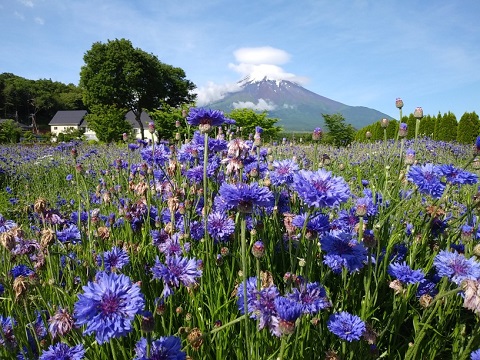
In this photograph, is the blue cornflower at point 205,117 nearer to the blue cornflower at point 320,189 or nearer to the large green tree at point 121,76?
the blue cornflower at point 320,189

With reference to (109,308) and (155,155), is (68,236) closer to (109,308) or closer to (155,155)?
(155,155)

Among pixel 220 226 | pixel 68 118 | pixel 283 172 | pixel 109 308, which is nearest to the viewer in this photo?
pixel 109 308

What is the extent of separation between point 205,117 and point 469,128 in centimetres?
1685

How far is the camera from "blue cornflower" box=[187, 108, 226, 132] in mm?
2146

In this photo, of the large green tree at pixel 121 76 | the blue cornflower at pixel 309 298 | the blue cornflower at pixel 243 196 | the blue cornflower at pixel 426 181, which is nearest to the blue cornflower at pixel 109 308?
the blue cornflower at pixel 243 196

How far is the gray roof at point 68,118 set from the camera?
2931 inches

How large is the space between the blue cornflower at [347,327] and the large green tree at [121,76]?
39559 millimetres

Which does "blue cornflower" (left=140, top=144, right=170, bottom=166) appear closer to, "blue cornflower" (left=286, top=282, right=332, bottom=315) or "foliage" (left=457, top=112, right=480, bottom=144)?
"blue cornflower" (left=286, top=282, right=332, bottom=315)

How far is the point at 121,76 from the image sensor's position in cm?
4112

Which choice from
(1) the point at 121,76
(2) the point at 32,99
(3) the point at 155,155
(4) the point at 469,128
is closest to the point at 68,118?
(2) the point at 32,99

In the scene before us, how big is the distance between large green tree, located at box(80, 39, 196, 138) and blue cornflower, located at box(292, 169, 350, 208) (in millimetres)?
39469

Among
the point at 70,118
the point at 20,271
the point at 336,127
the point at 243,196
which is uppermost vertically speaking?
the point at 70,118

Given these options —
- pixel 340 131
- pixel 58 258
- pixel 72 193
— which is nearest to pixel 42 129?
pixel 340 131

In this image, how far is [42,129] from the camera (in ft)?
251
